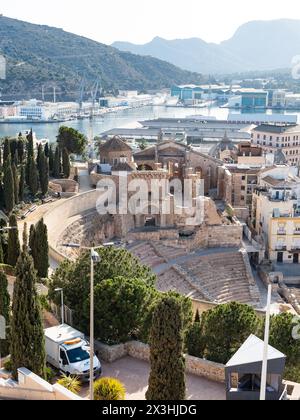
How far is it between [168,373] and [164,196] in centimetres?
2737

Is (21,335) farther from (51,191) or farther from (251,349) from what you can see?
(51,191)

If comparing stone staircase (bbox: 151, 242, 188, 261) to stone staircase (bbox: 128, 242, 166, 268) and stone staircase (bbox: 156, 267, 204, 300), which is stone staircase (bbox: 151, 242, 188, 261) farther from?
stone staircase (bbox: 156, 267, 204, 300)

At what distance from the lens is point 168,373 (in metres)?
14.1

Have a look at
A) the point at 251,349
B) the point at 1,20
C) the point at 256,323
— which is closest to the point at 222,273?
the point at 256,323

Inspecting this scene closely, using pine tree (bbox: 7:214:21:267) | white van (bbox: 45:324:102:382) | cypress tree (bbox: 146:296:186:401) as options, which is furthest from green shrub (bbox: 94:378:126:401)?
pine tree (bbox: 7:214:21:267)

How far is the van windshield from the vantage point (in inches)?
664

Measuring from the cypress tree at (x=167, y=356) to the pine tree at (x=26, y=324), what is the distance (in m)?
2.96

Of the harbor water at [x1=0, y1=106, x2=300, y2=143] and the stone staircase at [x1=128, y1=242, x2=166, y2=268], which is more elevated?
the harbor water at [x1=0, y1=106, x2=300, y2=143]

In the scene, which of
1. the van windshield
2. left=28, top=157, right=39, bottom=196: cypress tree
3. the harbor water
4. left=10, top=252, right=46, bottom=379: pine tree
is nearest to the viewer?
left=10, top=252, right=46, bottom=379: pine tree

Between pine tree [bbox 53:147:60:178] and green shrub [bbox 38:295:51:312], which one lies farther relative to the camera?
pine tree [bbox 53:147:60:178]

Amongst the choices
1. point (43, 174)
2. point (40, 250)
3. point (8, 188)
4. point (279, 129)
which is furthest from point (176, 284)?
point (279, 129)

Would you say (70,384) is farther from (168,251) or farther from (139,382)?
(168,251)

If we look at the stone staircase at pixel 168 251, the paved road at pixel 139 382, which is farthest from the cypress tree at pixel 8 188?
the paved road at pixel 139 382

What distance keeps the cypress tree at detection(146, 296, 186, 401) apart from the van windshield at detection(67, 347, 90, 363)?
3235 millimetres
